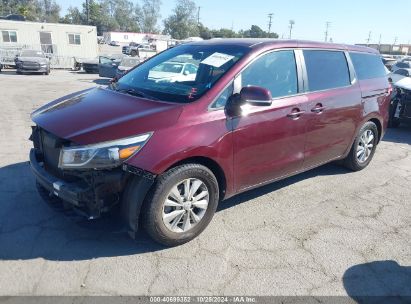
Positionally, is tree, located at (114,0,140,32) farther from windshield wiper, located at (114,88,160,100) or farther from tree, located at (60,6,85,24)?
windshield wiper, located at (114,88,160,100)

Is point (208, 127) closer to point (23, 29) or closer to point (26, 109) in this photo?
point (26, 109)

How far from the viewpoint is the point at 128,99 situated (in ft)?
11.3

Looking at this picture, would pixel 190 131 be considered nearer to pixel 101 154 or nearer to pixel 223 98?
pixel 223 98

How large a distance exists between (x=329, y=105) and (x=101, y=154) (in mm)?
2855

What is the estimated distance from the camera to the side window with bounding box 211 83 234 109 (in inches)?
129

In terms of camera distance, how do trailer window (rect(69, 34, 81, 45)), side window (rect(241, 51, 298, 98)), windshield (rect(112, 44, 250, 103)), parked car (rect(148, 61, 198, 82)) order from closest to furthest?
windshield (rect(112, 44, 250, 103))
side window (rect(241, 51, 298, 98))
parked car (rect(148, 61, 198, 82))
trailer window (rect(69, 34, 81, 45))

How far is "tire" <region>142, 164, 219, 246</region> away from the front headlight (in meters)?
0.36

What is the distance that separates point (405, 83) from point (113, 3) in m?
127

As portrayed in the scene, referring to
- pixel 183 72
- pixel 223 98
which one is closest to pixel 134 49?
pixel 183 72

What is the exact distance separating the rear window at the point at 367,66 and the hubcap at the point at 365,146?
33.3 inches

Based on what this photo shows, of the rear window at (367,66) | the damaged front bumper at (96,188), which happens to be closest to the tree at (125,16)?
the rear window at (367,66)

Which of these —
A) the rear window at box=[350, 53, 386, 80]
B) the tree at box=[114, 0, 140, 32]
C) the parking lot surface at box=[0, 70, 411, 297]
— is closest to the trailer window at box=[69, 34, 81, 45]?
the parking lot surface at box=[0, 70, 411, 297]

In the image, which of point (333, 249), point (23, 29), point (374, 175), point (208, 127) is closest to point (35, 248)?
point (208, 127)

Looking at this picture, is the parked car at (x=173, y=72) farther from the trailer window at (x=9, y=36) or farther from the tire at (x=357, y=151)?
the trailer window at (x=9, y=36)
